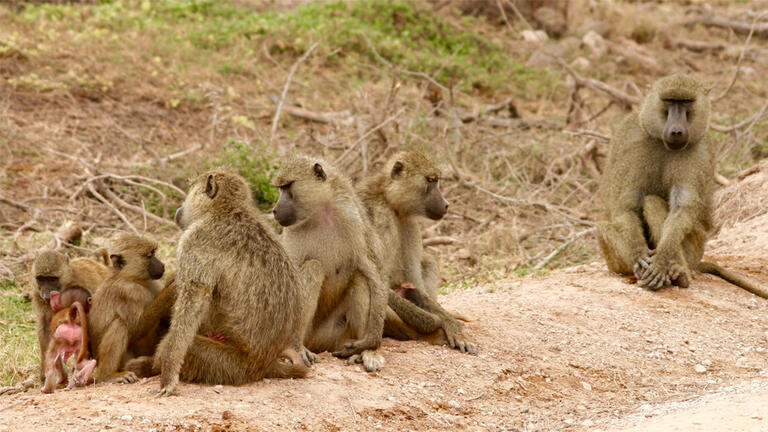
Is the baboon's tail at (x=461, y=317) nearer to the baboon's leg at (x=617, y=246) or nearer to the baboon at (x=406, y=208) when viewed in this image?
the baboon at (x=406, y=208)

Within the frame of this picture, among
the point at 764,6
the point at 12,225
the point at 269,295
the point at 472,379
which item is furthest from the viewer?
the point at 764,6

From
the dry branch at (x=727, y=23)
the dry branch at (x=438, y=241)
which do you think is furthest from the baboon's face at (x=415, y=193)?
the dry branch at (x=727, y=23)

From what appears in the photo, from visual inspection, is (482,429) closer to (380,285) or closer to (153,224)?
(380,285)

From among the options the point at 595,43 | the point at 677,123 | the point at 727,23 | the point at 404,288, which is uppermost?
the point at 727,23

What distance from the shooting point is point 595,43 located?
16156 millimetres

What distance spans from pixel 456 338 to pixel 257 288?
4.76 ft

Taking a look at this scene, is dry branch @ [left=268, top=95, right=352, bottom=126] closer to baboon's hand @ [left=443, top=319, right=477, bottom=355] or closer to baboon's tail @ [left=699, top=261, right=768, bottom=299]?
baboon's tail @ [left=699, top=261, right=768, bottom=299]

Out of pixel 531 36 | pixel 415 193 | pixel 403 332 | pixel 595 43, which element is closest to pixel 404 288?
pixel 403 332

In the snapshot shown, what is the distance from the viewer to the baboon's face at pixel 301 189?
192 inches

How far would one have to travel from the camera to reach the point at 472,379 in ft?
15.8

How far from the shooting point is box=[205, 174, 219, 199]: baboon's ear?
14.6ft

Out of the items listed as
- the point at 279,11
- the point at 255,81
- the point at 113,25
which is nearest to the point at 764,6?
the point at 279,11

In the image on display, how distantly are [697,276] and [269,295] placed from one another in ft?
13.5

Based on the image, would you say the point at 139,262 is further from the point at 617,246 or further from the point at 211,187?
the point at 617,246
